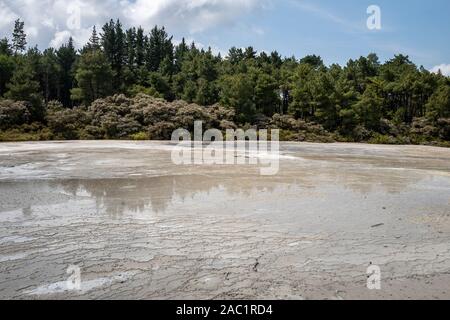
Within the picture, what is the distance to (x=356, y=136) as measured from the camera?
129ft

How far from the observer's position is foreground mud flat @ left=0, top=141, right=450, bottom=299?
3.88 m

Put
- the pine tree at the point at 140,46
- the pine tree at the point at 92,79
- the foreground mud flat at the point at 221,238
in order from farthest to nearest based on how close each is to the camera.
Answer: the pine tree at the point at 140,46 < the pine tree at the point at 92,79 < the foreground mud flat at the point at 221,238

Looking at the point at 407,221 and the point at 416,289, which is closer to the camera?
the point at 416,289

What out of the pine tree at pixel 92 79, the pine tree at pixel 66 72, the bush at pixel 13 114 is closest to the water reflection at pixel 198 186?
the bush at pixel 13 114

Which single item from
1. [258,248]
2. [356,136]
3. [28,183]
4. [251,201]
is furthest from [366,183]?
[356,136]

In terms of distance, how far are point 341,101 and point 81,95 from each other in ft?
88.6

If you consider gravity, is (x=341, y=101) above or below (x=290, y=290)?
above

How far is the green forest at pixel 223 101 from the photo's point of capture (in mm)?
32875

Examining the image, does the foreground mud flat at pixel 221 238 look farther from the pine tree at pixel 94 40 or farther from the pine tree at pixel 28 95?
the pine tree at pixel 94 40

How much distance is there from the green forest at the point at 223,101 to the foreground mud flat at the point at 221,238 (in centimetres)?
2334
